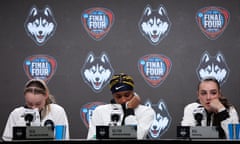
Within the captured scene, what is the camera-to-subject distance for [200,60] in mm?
5016

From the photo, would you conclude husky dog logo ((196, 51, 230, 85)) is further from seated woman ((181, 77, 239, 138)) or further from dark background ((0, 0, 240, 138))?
seated woman ((181, 77, 239, 138))

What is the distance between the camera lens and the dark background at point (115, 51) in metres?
5.00

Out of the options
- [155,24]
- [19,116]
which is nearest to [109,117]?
[19,116]

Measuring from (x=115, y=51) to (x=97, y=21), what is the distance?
43cm

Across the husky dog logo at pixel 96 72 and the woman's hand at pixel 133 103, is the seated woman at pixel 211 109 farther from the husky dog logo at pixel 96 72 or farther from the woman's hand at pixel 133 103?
the husky dog logo at pixel 96 72

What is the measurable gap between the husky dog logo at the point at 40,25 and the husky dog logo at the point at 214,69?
6.12 ft

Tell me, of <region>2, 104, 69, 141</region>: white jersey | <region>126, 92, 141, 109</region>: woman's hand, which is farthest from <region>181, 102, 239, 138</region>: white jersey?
<region>2, 104, 69, 141</region>: white jersey

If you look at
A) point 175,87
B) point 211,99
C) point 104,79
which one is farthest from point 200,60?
point 211,99

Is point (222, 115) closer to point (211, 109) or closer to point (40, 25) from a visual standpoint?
point (211, 109)

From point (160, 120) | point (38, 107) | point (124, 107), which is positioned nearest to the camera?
point (124, 107)

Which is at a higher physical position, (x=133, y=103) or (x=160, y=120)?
(x=133, y=103)

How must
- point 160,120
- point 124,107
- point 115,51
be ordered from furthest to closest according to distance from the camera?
point 115,51, point 160,120, point 124,107

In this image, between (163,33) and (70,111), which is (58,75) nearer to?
(70,111)

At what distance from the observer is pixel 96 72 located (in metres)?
5.00
